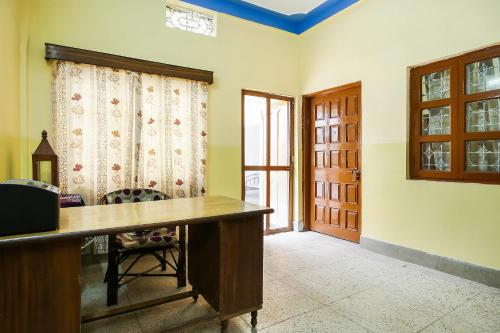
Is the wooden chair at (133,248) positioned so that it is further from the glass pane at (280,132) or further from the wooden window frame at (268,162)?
the glass pane at (280,132)

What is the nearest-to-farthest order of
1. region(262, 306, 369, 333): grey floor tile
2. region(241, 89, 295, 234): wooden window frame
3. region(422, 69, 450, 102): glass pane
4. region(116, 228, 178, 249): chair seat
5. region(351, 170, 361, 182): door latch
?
region(262, 306, 369, 333): grey floor tile < region(116, 228, 178, 249): chair seat < region(422, 69, 450, 102): glass pane < region(351, 170, 361, 182): door latch < region(241, 89, 295, 234): wooden window frame

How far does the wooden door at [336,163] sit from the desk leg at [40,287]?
3497 millimetres

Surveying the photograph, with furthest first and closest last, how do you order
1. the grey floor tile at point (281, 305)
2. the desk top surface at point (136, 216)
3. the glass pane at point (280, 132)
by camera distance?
the glass pane at point (280, 132) → the grey floor tile at point (281, 305) → the desk top surface at point (136, 216)

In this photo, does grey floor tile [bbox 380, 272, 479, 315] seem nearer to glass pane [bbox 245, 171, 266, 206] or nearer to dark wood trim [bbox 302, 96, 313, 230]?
dark wood trim [bbox 302, 96, 313, 230]

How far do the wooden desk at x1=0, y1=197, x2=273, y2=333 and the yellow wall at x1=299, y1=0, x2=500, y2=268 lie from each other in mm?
2236

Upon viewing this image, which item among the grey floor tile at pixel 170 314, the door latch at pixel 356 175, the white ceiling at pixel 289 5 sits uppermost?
the white ceiling at pixel 289 5

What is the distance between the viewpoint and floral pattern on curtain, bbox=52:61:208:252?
10.0ft

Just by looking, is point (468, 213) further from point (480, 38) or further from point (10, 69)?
point (10, 69)

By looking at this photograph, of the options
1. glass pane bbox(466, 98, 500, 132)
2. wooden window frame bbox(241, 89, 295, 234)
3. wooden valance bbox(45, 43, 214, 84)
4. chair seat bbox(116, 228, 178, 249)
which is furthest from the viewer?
wooden window frame bbox(241, 89, 295, 234)

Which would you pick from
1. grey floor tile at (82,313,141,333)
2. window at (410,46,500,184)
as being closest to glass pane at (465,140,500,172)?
window at (410,46,500,184)

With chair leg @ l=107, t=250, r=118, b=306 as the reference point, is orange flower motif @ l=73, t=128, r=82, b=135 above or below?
above

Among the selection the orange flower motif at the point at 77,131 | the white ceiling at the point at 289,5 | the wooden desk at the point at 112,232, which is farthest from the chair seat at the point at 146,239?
the white ceiling at the point at 289,5

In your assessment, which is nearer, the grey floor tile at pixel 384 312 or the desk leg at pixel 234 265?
the desk leg at pixel 234 265

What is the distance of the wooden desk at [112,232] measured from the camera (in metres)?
1.30
